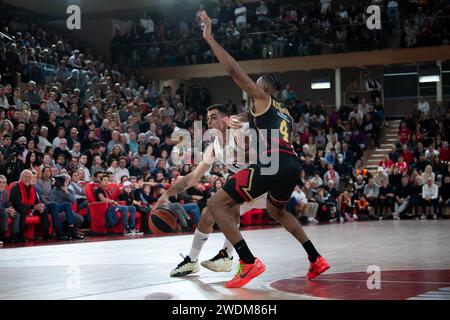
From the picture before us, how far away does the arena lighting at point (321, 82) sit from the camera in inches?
1021

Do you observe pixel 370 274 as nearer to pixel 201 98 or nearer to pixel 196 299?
pixel 196 299

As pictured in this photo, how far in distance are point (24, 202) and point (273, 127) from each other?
696 centimetres

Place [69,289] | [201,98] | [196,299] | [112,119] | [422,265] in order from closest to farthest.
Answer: [196,299]
[69,289]
[422,265]
[112,119]
[201,98]

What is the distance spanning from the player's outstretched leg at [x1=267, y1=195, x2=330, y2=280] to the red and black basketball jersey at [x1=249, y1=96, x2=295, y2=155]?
52 centimetres

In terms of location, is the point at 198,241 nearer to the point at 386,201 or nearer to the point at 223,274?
the point at 223,274

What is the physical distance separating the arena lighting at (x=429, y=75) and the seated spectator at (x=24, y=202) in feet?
54.6

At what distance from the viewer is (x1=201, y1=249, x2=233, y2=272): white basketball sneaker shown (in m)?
6.45

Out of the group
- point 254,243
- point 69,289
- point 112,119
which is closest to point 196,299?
point 69,289

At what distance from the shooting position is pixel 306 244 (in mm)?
6160

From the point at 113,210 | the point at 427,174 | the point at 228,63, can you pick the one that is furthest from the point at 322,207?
the point at 228,63

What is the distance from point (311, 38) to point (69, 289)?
19.9 meters

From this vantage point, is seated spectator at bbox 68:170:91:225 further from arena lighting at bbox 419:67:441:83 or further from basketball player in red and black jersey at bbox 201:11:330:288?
arena lighting at bbox 419:67:441:83

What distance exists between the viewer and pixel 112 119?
16781 millimetres

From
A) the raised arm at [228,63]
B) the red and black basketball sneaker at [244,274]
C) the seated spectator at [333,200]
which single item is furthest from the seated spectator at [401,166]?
the raised arm at [228,63]
